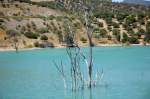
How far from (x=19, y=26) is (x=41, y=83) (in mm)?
43899

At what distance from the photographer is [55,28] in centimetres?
7162

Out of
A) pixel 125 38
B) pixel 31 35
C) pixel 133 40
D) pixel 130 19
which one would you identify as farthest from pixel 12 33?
pixel 130 19

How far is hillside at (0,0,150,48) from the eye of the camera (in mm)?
66500

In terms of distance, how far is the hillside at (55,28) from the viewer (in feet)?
218

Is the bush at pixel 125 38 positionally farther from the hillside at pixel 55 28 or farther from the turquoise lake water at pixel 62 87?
the turquoise lake water at pixel 62 87

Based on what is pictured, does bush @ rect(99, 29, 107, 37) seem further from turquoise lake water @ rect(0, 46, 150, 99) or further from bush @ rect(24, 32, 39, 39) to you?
turquoise lake water @ rect(0, 46, 150, 99)

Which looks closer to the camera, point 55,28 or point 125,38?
point 125,38

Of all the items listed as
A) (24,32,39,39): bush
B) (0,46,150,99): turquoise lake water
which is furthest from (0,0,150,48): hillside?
(0,46,150,99): turquoise lake water

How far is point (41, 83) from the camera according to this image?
27875 mm

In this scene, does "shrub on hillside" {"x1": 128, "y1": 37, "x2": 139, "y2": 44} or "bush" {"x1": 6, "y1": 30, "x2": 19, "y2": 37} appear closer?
"bush" {"x1": 6, "y1": 30, "x2": 19, "y2": 37}

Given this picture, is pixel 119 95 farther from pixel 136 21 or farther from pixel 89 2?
pixel 136 21

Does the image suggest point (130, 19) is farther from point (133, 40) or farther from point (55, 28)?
point (55, 28)

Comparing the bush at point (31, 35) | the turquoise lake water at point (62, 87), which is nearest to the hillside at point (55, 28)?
the bush at point (31, 35)

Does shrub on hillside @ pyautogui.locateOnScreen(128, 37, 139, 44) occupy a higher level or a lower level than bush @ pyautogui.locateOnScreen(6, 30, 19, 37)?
lower
